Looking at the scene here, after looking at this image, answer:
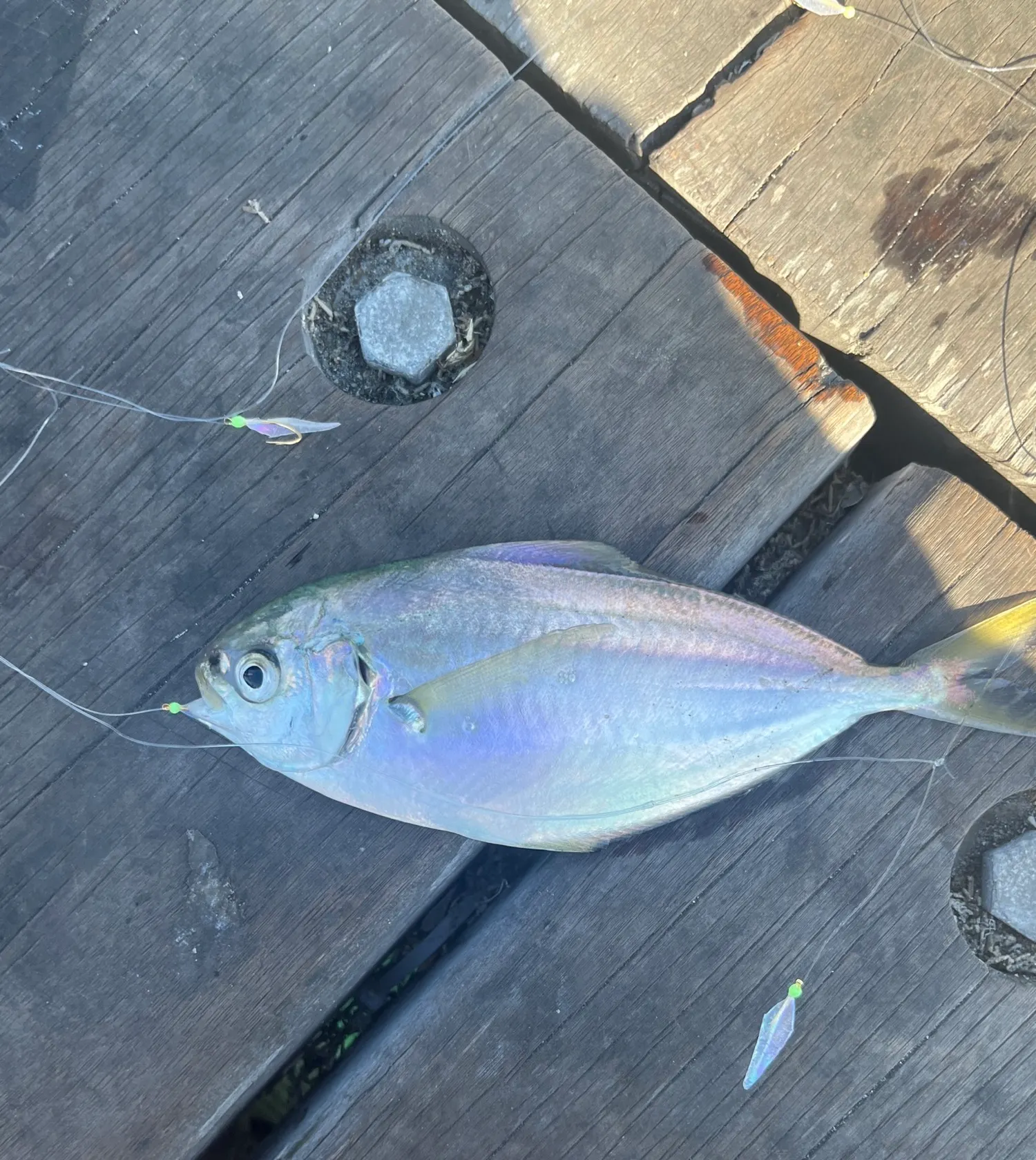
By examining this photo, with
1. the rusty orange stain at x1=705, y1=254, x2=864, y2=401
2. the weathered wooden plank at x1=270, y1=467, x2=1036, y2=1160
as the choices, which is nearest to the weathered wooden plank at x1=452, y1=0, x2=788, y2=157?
the rusty orange stain at x1=705, y1=254, x2=864, y2=401

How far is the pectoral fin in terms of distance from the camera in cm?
178

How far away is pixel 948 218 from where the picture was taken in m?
1.90

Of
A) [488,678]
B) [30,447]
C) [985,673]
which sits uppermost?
[30,447]

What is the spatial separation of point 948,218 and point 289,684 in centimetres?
207

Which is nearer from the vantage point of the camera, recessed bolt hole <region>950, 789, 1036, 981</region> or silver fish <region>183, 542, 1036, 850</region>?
silver fish <region>183, 542, 1036, 850</region>

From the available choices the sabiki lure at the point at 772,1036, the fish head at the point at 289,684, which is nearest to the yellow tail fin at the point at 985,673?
the sabiki lure at the point at 772,1036

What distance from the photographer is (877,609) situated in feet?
6.45

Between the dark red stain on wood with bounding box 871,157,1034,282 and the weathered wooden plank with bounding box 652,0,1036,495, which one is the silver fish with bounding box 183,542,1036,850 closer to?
the weathered wooden plank with bounding box 652,0,1036,495

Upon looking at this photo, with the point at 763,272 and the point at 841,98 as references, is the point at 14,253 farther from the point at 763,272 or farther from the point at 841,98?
the point at 841,98

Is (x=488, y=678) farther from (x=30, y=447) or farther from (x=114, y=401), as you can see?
(x=30, y=447)

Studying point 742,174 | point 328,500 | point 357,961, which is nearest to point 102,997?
point 357,961

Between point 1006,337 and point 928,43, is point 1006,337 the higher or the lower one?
the lower one

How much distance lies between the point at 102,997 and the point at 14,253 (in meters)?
1.94

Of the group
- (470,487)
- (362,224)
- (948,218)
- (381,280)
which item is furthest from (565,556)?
(948,218)
